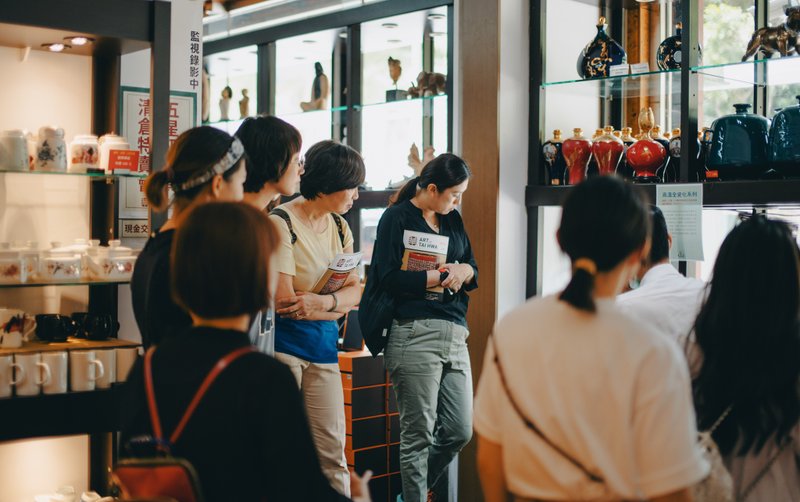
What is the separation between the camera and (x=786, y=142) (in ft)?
9.83

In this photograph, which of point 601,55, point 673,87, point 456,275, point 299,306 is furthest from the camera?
point 601,55

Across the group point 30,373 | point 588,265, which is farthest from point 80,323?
point 588,265

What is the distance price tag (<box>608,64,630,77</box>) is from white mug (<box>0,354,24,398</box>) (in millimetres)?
2564

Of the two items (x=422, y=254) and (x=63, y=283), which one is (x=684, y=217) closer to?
(x=422, y=254)

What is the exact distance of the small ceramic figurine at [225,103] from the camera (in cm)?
591

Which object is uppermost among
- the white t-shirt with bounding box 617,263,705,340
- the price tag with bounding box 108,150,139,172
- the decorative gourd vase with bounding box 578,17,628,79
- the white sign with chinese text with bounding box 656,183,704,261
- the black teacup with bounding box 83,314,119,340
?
the decorative gourd vase with bounding box 578,17,628,79

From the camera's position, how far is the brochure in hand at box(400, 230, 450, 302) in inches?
134

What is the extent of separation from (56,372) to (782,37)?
9.12ft

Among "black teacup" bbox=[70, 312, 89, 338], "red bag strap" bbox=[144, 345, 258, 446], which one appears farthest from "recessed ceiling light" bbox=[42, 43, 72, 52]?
"red bag strap" bbox=[144, 345, 258, 446]

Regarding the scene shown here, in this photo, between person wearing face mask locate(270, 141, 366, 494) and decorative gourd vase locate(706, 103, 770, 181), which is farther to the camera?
decorative gourd vase locate(706, 103, 770, 181)

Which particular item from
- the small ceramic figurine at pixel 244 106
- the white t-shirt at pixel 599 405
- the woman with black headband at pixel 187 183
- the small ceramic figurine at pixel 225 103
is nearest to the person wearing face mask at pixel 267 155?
the woman with black headband at pixel 187 183

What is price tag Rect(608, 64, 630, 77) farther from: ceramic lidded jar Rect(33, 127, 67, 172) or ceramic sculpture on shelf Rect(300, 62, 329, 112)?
ceramic lidded jar Rect(33, 127, 67, 172)

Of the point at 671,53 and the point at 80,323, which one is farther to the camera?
the point at 671,53

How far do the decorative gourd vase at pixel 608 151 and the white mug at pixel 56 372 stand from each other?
2.22 meters
